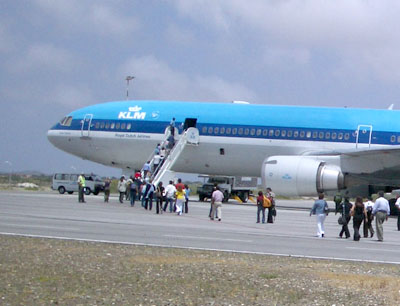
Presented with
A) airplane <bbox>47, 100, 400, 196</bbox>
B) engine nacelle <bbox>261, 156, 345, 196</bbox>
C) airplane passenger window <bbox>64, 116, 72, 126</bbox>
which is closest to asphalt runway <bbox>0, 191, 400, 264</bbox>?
engine nacelle <bbox>261, 156, 345, 196</bbox>

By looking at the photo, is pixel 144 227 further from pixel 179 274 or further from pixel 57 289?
pixel 57 289

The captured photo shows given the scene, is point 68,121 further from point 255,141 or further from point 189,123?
point 255,141

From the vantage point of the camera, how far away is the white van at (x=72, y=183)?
49875 mm

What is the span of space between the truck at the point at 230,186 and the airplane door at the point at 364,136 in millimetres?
11142

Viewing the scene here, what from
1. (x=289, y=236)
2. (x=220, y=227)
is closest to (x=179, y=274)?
(x=289, y=236)

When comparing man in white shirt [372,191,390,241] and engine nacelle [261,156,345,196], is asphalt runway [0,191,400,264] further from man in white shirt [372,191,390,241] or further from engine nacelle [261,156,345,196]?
engine nacelle [261,156,345,196]

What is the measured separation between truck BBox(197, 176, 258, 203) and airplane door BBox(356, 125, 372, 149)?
36.6 ft

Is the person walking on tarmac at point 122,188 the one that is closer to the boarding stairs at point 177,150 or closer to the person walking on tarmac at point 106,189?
the person walking on tarmac at point 106,189

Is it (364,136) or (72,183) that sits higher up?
(364,136)

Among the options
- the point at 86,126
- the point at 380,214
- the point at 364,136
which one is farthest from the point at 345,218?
the point at 86,126

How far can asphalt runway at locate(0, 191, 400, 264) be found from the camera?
16438 mm

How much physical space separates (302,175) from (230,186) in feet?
40.3

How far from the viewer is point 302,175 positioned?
1304 inches

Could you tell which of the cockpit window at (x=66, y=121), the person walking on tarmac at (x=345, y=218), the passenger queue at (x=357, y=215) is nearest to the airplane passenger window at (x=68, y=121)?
the cockpit window at (x=66, y=121)
